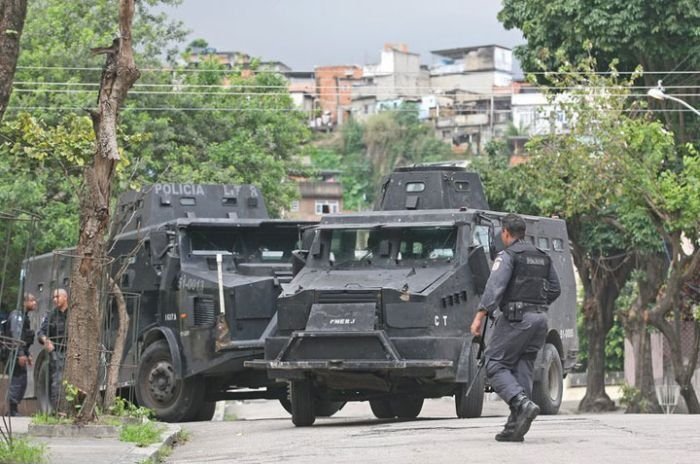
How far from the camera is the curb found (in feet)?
41.0

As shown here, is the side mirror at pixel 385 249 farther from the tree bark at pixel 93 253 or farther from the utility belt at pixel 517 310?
the utility belt at pixel 517 310

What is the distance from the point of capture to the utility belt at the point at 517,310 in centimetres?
1324

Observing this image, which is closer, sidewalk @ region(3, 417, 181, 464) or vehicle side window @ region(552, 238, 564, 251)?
sidewalk @ region(3, 417, 181, 464)

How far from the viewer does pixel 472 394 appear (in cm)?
1730

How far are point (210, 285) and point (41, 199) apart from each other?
16.3 metres

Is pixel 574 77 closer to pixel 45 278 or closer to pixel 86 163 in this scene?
pixel 45 278

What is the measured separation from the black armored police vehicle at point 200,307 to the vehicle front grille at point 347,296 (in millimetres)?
2688

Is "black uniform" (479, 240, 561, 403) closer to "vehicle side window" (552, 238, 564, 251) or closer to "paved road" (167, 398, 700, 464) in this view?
"paved road" (167, 398, 700, 464)

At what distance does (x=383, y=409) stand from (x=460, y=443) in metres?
6.93

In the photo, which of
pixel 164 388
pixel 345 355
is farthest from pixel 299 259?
pixel 164 388

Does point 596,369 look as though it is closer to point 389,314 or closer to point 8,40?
point 389,314

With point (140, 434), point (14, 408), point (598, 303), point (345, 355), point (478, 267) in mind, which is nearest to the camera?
point (140, 434)

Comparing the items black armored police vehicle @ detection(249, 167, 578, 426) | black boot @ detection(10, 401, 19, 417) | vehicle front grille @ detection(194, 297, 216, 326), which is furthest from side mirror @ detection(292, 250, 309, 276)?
black boot @ detection(10, 401, 19, 417)

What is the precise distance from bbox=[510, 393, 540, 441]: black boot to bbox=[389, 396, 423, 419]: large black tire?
5956 mm
